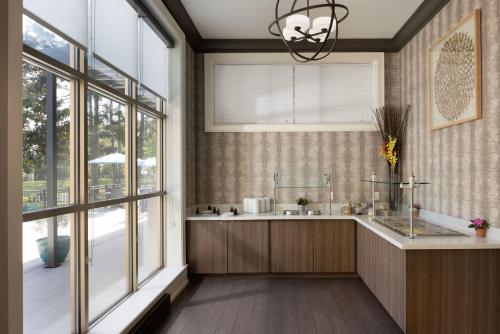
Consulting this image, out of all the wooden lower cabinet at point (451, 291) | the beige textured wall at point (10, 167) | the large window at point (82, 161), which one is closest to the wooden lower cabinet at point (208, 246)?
the large window at point (82, 161)

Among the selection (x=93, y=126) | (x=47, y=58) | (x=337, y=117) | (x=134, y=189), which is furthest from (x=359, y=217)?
(x=47, y=58)

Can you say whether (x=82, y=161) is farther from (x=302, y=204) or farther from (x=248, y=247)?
(x=302, y=204)

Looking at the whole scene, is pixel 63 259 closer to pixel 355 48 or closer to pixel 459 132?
pixel 459 132

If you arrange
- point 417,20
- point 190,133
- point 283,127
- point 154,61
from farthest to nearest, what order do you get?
point 283,127
point 190,133
point 417,20
point 154,61

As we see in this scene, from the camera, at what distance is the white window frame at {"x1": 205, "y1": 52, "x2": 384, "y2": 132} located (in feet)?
16.1

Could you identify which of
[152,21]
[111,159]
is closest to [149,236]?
[111,159]

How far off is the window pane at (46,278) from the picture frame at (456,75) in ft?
11.1

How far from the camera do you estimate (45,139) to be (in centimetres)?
204

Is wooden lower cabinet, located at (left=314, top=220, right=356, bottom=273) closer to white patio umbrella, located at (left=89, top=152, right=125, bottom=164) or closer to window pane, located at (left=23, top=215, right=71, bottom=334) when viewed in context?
white patio umbrella, located at (left=89, top=152, right=125, bottom=164)

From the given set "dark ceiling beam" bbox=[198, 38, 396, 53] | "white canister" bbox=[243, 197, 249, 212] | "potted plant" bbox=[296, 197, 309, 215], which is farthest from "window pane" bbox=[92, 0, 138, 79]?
"potted plant" bbox=[296, 197, 309, 215]

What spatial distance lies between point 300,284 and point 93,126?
307cm

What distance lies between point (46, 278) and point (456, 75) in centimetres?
375

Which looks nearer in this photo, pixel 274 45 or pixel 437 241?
pixel 437 241

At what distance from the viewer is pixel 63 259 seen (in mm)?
2221
